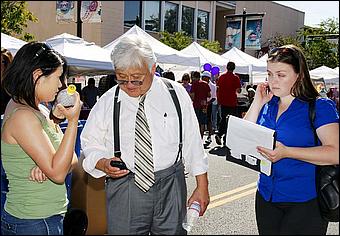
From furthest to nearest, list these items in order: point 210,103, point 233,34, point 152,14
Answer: point 233,34 → point 210,103 → point 152,14

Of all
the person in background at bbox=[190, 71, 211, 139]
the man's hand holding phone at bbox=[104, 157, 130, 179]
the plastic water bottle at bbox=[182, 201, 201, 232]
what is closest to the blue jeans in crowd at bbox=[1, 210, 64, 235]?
the man's hand holding phone at bbox=[104, 157, 130, 179]

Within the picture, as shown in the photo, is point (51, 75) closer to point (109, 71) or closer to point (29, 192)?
point (29, 192)

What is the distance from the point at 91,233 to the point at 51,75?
111 cm

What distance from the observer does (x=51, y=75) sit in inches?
60.2

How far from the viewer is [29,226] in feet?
5.13

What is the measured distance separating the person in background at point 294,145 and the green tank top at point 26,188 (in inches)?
32.8

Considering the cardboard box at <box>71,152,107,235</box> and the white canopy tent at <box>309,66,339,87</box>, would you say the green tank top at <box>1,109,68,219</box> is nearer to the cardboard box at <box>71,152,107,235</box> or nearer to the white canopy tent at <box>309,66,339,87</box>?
the cardboard box at <box>71,152,107,235</box>

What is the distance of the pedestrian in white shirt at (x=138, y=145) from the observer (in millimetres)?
1742

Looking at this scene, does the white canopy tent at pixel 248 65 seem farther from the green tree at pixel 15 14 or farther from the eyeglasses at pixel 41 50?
the eyeglasses at pixel 41 50

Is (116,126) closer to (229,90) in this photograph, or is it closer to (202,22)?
(229,90)

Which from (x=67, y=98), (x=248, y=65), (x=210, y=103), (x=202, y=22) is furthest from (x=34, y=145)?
(x=248, y=65)

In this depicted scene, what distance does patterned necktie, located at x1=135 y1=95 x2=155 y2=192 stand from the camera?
1.74m

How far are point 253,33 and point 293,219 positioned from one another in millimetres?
10345

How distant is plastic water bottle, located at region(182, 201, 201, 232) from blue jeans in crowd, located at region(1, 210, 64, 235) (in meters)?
0.55
